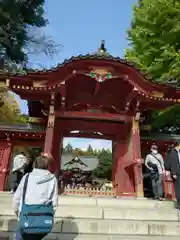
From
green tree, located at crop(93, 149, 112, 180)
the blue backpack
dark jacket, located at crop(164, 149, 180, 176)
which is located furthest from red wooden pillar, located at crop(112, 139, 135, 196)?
green tree, located at crop(93, 149, 112, 180)

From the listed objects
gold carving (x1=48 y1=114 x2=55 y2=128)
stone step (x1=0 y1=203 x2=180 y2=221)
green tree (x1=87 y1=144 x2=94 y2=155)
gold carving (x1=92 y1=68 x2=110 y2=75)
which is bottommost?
stone step (x1=0 y1=203 x2=180 y2=221)

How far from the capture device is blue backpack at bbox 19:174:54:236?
3.12 meters

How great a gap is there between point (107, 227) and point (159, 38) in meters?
10.1

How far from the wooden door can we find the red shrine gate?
0.09 metres

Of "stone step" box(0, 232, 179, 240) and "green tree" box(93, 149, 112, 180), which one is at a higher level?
"green tree" box(93, 149, 112, 180)

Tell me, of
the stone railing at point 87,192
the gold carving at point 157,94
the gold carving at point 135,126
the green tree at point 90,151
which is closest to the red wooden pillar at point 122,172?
the stone railing at point 87,192

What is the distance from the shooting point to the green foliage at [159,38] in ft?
36.5

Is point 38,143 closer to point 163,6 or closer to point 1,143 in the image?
point 1,143

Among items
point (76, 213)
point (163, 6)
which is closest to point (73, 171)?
point (76, 213)

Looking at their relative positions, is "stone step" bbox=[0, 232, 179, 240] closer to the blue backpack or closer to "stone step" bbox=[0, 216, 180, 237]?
"stone step" bbox=[0, 216, 180, 237]

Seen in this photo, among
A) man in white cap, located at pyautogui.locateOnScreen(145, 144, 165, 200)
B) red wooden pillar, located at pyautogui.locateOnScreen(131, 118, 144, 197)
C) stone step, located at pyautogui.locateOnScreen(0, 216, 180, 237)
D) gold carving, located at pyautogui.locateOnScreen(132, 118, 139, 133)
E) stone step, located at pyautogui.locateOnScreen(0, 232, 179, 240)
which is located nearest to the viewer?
stone step, located at pyautogui.locateOnScreen(0, 232, 179, 240)

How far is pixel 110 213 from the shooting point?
226 inches

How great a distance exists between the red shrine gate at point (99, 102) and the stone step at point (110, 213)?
2.11 m

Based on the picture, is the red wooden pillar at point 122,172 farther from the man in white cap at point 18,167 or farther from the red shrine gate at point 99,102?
the man in white cap at point 18,167
